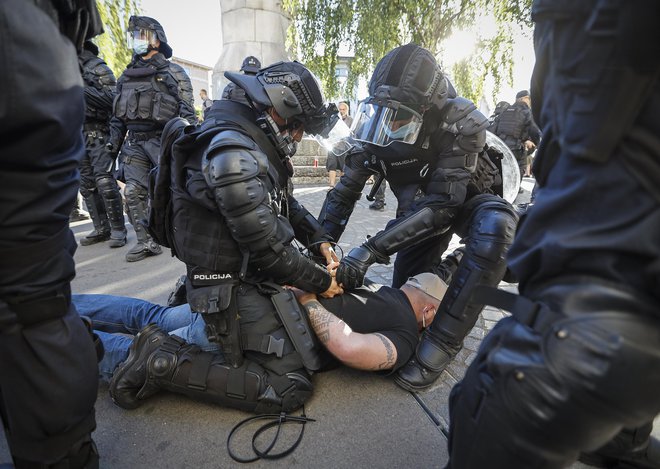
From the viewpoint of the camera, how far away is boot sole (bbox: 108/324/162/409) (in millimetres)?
1650

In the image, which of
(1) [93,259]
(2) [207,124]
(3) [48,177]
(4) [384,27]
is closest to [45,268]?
(3) [48,177]

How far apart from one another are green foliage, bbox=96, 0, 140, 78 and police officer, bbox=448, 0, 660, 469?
6.28m

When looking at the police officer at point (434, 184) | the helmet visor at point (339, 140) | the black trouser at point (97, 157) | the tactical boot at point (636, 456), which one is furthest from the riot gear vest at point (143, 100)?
the tactical boot at point (636, 456)

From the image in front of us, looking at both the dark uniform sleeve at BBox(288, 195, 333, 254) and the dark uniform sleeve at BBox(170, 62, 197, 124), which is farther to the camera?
the dark uniform sleeve at BBox(170, 62, 197, 124)

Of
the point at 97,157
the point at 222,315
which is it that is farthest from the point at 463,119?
the point at 97,157

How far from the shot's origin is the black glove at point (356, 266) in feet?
6.83

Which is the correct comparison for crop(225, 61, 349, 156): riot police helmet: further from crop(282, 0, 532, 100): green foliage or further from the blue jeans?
crop(282, 0, 532, 100): green foliage

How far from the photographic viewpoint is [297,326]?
177 cm

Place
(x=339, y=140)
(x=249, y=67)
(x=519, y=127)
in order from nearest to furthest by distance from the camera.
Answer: (x=249, y=67) < (x=339, y=140) < (x=519, y=127)

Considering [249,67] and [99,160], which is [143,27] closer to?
[99,160]

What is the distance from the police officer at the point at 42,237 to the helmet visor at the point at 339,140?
1.52 m

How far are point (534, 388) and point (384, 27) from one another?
906 cm

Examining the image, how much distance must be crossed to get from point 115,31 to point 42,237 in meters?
5.84

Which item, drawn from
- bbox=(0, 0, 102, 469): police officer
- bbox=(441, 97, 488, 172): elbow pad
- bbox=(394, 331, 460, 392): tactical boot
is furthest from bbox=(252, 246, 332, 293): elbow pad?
bbox=(441, 97, 488, 172): elbow pad
